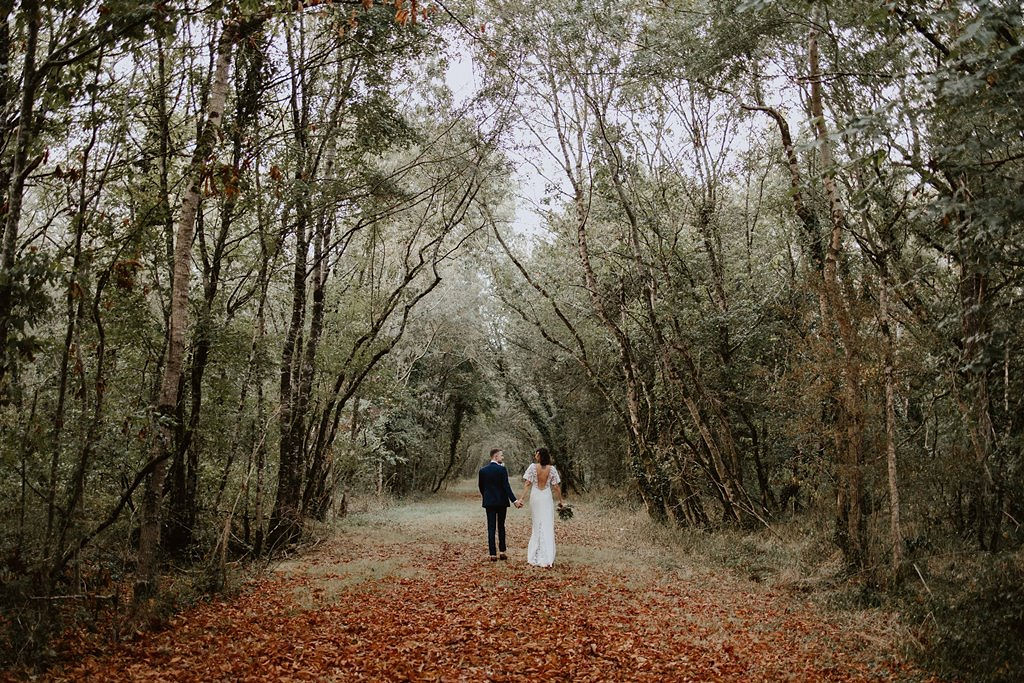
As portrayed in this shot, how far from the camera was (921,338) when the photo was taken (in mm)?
8805

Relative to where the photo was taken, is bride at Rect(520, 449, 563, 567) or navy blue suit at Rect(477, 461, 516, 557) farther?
navy blue suit at Rect(477, 461, 516, 557)

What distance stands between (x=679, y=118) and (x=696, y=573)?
968cm

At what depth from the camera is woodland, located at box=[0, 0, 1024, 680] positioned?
5.92 meters

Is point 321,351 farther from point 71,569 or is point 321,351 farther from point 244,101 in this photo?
point 71,569

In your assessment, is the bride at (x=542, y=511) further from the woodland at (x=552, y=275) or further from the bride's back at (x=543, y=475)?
the woodland at (x=552, y=275)

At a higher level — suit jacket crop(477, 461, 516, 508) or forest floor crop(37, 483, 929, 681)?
suit jacket crop(477, 461, 516, 508)

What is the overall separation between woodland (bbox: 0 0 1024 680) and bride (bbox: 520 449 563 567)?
3.75 metres

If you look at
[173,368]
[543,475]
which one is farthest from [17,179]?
[543,475]

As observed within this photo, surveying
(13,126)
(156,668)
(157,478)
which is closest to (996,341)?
(156,668)

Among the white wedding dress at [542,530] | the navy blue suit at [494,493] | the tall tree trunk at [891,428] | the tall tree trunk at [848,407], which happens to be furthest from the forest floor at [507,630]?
the tall tree trunk at [848,407]

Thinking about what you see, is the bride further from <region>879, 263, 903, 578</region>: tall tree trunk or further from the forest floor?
<region>879, 263, 903, 578</region>: tall tree trunk

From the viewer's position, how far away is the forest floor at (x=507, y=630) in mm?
5707

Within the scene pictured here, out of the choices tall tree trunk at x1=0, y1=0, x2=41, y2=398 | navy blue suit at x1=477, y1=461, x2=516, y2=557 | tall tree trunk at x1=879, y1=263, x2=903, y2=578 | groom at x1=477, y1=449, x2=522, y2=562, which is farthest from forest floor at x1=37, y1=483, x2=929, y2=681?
tall tree trunk at x1=0, y1=0, x2=41, y2=398

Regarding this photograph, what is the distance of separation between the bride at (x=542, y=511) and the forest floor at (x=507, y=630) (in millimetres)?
310
